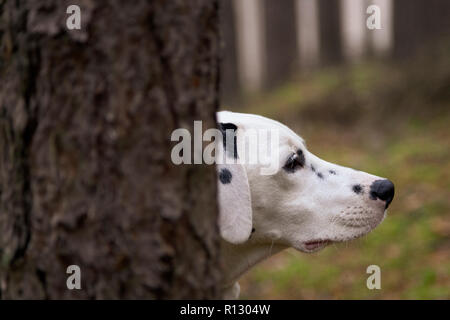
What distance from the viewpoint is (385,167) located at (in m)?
8.18

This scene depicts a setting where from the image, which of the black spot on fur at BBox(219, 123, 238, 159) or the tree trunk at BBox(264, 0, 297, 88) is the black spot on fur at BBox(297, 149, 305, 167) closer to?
the black spot on fur at BBox(219, 123, 238, 159)

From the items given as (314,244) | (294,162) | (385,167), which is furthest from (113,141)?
(385,167)

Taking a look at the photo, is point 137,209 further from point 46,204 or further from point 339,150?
point 339,150

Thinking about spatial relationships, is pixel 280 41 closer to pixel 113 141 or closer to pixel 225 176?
pixel 225 176

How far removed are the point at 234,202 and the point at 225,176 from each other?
0.46 ft

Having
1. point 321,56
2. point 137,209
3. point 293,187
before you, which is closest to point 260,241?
point 293,187

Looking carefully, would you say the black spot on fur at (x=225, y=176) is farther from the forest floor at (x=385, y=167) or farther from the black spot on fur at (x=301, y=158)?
the forest floor at (x=385, y=167)

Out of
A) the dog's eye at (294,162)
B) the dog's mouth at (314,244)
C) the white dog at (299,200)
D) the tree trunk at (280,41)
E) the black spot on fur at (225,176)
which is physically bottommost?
the dog's mouth at (314,244)

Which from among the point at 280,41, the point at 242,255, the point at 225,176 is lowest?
the point at 242,255

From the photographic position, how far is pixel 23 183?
2.10 metres

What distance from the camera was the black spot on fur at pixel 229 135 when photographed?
3232 mm

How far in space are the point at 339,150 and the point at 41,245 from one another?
810cm

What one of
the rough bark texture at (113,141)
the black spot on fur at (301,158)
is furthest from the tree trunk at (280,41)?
the rough bark texture at (113,141)

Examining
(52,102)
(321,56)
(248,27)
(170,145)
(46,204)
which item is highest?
(248,27)
